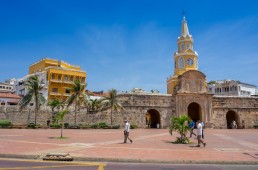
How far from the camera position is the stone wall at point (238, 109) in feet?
146

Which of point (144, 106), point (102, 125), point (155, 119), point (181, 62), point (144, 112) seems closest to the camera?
point (102, 125)

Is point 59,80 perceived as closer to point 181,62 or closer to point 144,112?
point 144,112

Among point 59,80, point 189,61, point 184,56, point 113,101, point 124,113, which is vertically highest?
point 184,56

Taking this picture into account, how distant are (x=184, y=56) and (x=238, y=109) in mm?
15622

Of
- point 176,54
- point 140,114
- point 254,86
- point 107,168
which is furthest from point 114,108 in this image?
point 254,86

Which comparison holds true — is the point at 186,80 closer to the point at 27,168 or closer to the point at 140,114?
the point at 140,114

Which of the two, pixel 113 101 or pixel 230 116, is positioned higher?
pixel 113 101

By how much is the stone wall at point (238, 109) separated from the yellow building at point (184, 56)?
1082cm

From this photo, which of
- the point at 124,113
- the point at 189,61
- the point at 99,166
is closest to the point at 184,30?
the point at 189,61

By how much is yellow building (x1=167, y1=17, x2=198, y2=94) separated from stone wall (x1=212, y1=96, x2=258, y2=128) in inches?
426

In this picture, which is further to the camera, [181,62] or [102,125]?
[181,62]

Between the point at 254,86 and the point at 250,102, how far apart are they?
4493 centimetres

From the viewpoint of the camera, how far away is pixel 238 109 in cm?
4503

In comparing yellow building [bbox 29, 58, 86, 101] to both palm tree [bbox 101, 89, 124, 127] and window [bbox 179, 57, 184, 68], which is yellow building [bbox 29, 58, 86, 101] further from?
window [bbox 179, 57, 184, 68]
